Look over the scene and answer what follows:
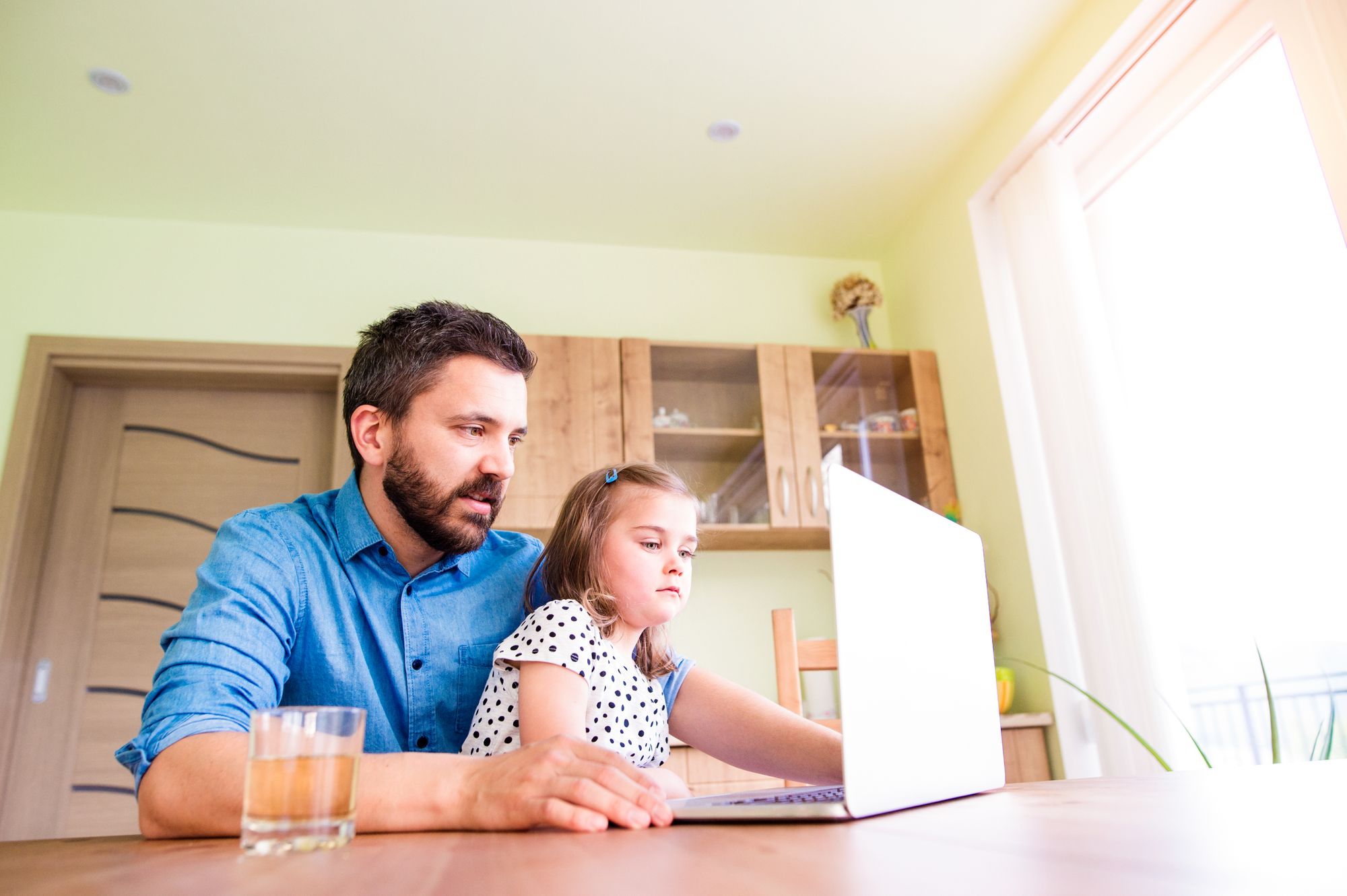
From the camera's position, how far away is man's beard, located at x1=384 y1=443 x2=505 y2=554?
126 cm

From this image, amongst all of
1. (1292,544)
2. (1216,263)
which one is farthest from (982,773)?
(1216,263)

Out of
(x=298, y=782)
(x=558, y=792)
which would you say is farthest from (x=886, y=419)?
(x=298, y=782)

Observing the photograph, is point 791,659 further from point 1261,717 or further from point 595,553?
point 1261,717

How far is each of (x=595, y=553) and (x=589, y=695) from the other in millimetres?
282

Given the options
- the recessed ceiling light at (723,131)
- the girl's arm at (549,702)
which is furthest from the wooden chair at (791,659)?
the recessed ceiling light at (723,131)

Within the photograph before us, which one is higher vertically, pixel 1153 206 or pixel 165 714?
pixel 1153 206

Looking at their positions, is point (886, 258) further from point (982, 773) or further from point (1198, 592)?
point (982, 773)

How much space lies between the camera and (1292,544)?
1995 millimetres

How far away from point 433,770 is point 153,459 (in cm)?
300

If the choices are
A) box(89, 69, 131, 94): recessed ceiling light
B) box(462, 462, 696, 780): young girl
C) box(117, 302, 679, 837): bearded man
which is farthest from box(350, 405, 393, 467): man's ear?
box(89, 69, 131, 94): recessed ceiling light

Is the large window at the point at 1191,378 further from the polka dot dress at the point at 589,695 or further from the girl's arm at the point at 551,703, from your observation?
the girl's arm at the point at 551,703

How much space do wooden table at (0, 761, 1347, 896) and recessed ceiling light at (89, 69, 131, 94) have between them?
2.62 m

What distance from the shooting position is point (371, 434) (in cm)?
138

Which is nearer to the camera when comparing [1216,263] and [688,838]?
[688,838]
